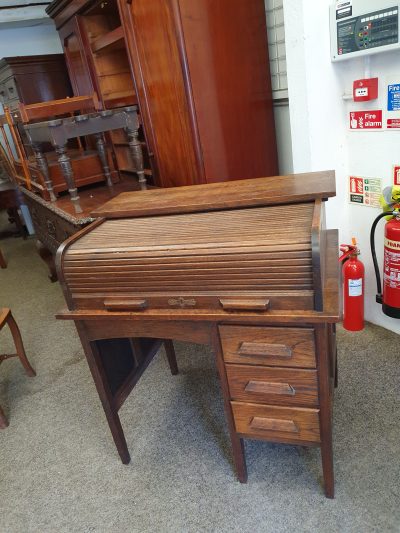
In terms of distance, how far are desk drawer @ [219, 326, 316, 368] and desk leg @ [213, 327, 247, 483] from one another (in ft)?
0.07

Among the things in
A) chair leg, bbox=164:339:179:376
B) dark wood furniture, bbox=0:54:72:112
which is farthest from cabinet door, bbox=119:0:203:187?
dark wood furniture, bbox=0:54:72:112

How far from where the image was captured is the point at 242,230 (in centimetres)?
121

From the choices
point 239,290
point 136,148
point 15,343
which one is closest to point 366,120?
point 136,148

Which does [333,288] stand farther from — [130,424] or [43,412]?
[43,412]

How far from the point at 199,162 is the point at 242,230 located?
42.2 inches

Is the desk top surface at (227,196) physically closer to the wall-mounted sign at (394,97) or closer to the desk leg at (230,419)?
the desk leg at (230,419)

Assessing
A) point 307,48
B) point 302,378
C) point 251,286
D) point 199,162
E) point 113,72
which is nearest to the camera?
point 251,286

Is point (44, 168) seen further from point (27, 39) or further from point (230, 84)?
point (27, 39)

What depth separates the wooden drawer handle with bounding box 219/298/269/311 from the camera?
114cm

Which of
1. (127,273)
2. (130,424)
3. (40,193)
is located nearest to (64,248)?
(127,273)

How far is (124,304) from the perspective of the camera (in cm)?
128

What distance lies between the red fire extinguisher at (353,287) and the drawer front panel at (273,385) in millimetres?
1109

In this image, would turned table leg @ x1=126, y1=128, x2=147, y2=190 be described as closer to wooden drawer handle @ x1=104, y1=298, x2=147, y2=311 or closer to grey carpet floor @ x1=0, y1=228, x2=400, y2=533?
grey carpet floor @ x1=0, y1=228, x2=400, y2=533

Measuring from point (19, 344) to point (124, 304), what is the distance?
1390 millimetres
